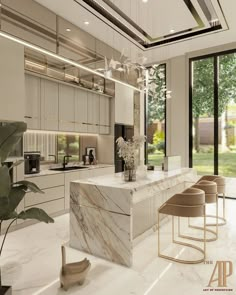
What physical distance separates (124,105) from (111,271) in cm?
448

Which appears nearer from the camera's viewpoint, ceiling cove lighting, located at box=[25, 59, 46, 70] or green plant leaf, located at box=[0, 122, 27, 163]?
green plant leaf, located at box=[0, 122, 27, 163]

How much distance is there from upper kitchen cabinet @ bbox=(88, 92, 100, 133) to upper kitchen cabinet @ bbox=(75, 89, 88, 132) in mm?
101

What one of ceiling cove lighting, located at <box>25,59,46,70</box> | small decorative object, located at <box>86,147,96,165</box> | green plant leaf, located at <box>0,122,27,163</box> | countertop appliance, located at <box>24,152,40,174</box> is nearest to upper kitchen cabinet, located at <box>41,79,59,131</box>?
ceiling cove lighting, located at <box>25,59,46,70</box>

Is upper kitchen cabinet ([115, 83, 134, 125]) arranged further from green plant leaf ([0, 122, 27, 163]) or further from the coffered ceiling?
green plant leaf ([0, 122, 27, 163])

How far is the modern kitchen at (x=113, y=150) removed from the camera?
2648 mm

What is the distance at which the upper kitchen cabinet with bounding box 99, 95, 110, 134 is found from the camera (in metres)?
5.98

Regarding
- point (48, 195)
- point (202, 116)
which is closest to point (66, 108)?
point (48, 195)

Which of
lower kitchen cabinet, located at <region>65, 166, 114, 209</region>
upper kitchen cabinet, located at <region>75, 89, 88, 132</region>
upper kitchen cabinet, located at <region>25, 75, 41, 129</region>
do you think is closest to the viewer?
upper kitchen cabinet, located at <region>25, 75, 41, 129</region>

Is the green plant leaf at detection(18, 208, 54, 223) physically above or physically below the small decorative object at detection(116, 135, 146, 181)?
below

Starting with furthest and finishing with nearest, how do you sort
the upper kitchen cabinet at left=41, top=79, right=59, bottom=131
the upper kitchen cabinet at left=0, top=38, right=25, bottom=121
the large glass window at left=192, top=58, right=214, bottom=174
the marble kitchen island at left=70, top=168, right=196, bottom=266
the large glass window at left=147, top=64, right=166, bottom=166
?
the large glass window at left=147, top=64, right=166, bottom=166, the large glass window at left=192, top=58, right=214, bottom=174, the upper kitchen cabinet at left=41, top=79, right=59, bottom=131, the upper kitchen cabinet at left=0, top=38, right=25, bottom=121, the marble kitchen island at left=70, top=168, right=196, bottom=266

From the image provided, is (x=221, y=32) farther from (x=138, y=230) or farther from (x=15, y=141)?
(x=15, y=141)

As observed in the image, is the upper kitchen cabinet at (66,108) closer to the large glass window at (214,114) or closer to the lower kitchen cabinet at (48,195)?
the lower kitchen cabinet at (48,195)

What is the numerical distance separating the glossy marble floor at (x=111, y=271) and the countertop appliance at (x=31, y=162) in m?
1.12

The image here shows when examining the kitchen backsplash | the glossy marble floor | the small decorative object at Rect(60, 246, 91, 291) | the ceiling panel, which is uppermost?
the ceiling panel
